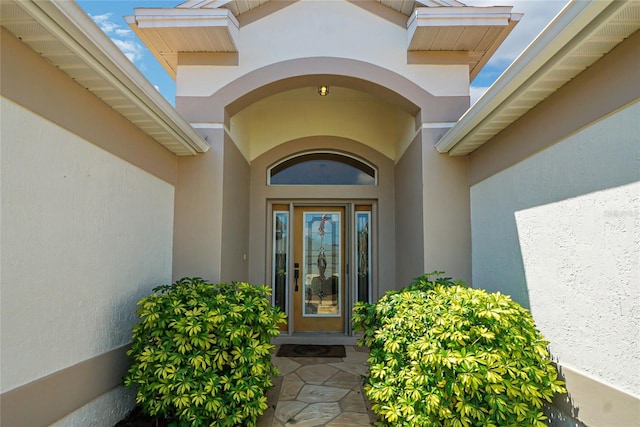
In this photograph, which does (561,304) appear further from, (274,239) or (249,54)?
(274,239)

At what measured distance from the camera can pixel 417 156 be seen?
579 centimetres

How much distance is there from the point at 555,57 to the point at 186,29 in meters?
4.24

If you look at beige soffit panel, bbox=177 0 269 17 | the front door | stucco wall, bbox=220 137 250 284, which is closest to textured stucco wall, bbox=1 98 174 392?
stucco wall, bbox=220 137 250 284

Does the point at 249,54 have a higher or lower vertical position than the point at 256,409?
higher

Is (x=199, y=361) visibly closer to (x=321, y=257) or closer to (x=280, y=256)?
(x=280, y=256)

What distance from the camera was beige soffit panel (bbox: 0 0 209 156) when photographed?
2498 millimetres

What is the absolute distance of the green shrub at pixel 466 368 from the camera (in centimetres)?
309

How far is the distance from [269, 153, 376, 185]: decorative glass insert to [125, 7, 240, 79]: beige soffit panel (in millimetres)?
2654

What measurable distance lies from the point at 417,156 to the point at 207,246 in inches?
122

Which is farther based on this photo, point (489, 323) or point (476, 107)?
point (476, 107)

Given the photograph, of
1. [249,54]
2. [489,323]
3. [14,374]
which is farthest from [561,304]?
[249,54]

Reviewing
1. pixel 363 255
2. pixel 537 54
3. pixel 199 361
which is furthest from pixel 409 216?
pixel 199 361

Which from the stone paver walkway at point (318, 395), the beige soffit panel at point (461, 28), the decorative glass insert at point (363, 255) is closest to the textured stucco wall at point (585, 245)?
the stone paver walkway at point (318, 395)

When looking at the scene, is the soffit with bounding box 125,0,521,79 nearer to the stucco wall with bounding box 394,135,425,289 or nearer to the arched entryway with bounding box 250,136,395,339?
the stucco wall with bounding box 394,135,425,289
